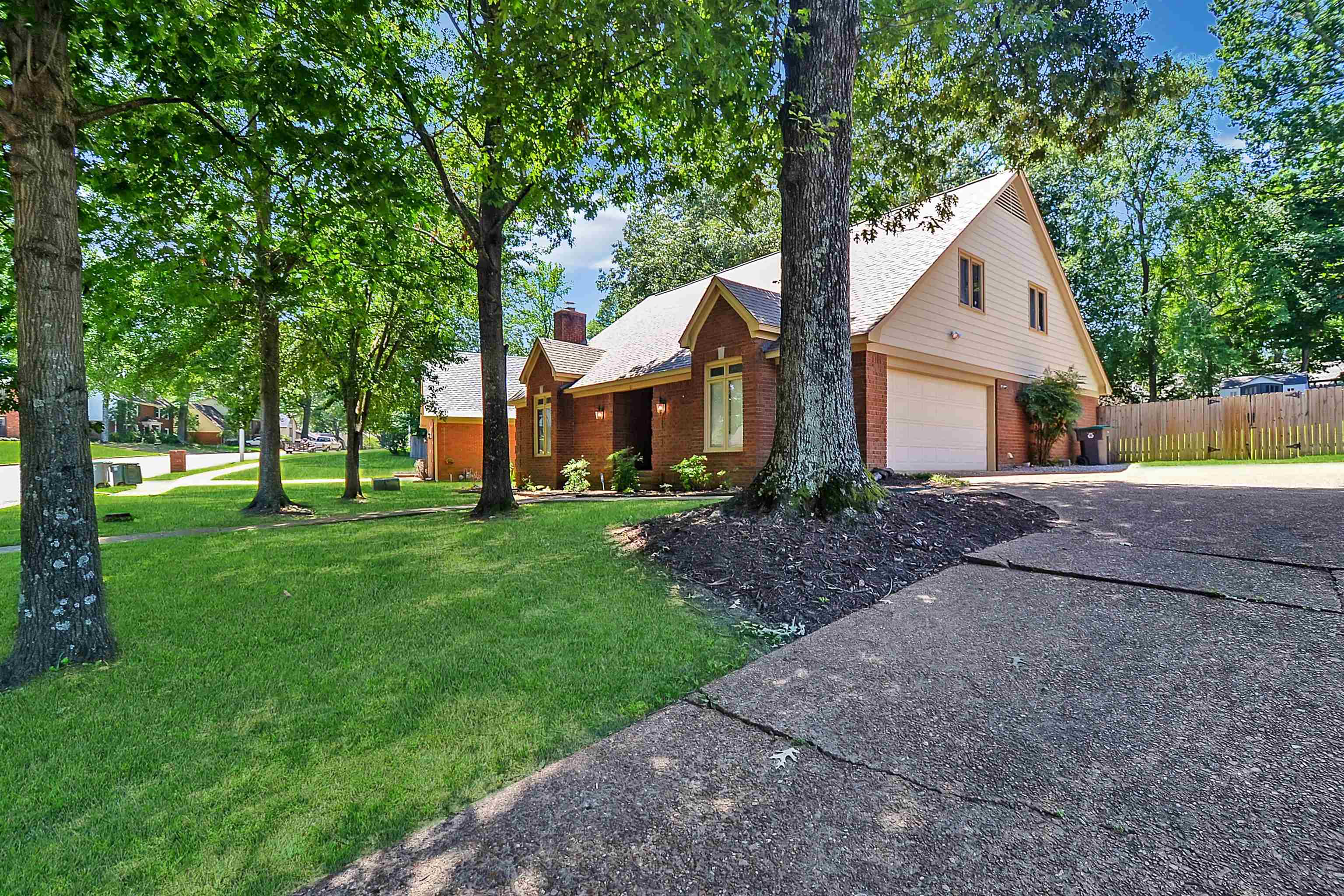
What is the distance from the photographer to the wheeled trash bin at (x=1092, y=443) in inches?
618

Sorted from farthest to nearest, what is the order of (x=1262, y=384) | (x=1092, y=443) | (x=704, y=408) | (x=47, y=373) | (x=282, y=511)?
(x=1262, y=384) → (x=1092, y=443) → (x=704, y=408) → (x=282, y=511) → (x=47, y=373)

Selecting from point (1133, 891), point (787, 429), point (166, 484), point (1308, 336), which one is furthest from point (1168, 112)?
point (166, 484)

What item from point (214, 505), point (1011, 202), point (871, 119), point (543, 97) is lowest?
point (214, 505)

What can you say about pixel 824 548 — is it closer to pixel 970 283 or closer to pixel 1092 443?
pixel 970 283

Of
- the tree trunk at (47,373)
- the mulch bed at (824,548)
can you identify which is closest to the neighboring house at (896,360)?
the mulch bed at (824,548)

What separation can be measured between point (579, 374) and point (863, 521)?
1478 centimetres

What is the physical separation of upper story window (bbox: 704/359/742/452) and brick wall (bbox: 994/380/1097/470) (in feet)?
21.8

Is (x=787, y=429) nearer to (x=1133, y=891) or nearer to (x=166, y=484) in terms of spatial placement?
(x=1133, y=891)

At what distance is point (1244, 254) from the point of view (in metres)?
22.1

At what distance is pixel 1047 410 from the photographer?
1511 cm

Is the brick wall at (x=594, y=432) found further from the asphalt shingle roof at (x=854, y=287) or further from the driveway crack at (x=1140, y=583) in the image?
the driveway crack at (x=1140, y=583)

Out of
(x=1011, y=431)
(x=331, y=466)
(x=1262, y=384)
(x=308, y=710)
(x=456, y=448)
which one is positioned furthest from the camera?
(x=331, y=466)

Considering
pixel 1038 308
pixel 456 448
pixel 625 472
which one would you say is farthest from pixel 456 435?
pixel 1038 308

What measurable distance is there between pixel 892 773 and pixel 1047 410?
51.0ft
